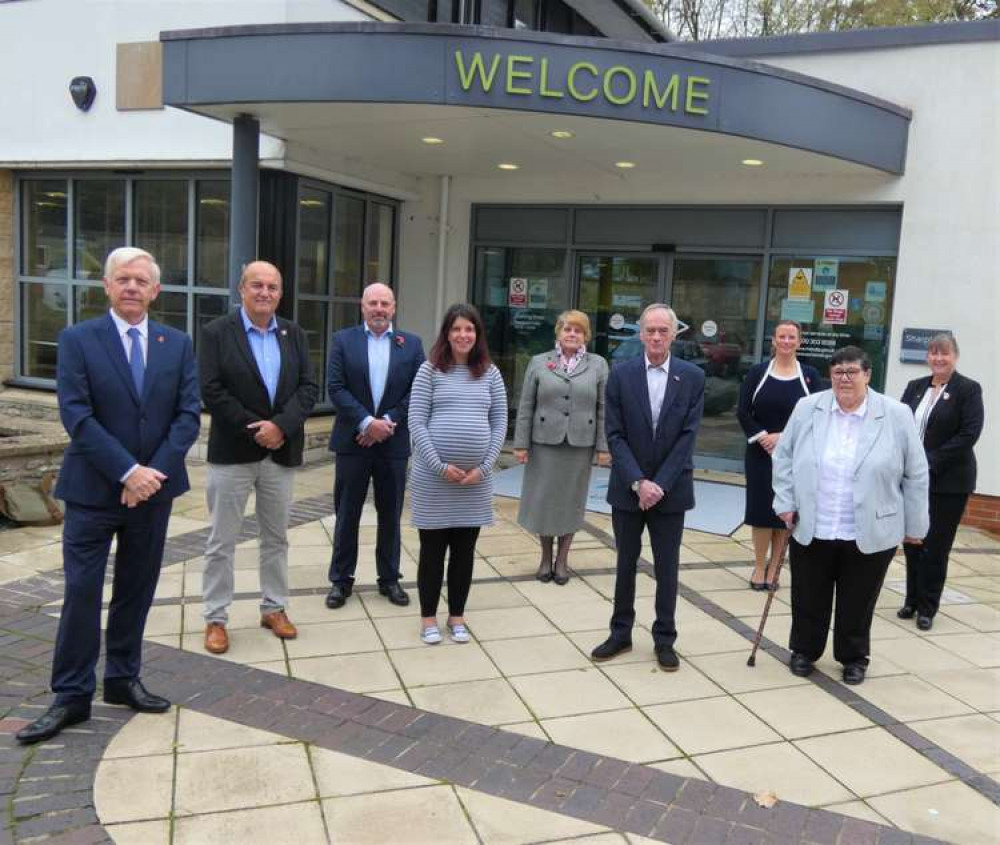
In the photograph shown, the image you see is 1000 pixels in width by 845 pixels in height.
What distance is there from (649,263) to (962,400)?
479cm

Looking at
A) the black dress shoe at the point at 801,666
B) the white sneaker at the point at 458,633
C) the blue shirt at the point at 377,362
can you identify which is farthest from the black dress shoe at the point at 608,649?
the blue shirt at the point at 377,362

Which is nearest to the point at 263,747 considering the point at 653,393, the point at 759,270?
the point at 653,393

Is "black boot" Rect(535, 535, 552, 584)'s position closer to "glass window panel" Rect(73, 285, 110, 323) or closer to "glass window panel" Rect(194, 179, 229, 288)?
"glass window panel" Rect(194, 179, 229, 288)

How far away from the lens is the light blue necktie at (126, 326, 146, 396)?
346cm

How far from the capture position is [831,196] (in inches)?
332

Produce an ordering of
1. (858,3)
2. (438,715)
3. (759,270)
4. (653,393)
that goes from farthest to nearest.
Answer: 1. (858,3)
2. (759,270)
3. (653,393)
4. (438,715)

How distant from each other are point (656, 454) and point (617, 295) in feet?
18.6

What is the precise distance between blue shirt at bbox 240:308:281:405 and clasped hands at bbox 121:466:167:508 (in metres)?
0.97

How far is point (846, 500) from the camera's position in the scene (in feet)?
13.6

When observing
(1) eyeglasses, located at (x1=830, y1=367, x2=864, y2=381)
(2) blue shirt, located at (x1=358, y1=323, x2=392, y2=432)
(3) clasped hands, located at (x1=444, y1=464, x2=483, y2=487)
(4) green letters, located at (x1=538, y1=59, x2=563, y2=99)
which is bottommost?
(3) clasped hands, located at (x1=444, y1=464, x2=483, y2=487)

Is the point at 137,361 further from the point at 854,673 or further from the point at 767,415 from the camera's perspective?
the point at 767,415

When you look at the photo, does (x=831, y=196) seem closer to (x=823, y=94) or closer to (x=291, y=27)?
(x=823, y=94)

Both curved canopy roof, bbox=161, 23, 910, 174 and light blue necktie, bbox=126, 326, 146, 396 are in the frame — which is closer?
light blue necktie, bbox=126, 326, 146, 396

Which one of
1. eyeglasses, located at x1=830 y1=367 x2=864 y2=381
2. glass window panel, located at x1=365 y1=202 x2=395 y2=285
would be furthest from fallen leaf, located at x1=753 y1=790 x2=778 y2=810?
glass window panel, located at x1=365 y1=202 x2=395 y2=285
